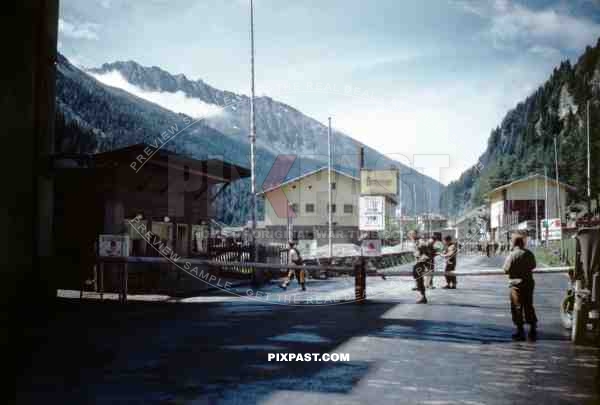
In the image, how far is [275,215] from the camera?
27625 millimetres

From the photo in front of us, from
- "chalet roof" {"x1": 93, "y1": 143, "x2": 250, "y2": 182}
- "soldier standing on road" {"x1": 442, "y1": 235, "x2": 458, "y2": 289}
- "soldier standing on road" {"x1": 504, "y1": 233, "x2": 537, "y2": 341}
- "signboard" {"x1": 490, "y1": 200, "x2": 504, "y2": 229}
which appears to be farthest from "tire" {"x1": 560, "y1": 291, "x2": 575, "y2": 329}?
"chalet roof" {"x1": 93, "y1": 143, "x2": 250, "y2": 182}

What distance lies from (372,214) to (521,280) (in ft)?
12.0

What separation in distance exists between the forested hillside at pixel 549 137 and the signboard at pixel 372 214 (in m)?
1.49

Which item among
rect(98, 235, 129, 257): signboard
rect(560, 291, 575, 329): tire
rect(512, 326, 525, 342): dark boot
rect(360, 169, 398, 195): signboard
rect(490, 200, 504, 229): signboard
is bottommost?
rect(512, 326, 525, 342): dark boot

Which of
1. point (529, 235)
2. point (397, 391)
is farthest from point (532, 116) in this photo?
point (397, 391)

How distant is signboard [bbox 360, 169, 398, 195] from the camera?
11170 mm

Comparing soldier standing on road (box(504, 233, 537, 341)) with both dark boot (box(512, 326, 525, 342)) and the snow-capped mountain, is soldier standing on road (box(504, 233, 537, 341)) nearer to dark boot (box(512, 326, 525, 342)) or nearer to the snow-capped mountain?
dark boot (box(512, 326, 525, 342))

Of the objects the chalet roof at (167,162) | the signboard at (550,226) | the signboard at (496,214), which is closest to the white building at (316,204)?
the chalet roof at (167,162)

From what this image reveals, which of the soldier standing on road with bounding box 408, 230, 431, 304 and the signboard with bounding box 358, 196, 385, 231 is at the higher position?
the signboard with bounding box 358, 196, 385, 231

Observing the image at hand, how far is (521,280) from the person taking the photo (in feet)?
25.4

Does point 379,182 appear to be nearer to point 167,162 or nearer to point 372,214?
point 372,214

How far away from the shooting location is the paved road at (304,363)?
484 cm

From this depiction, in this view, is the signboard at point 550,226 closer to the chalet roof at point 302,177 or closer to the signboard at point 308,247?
the chalet roof at point 302,177

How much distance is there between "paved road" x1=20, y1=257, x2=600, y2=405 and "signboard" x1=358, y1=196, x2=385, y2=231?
6.04 ft
